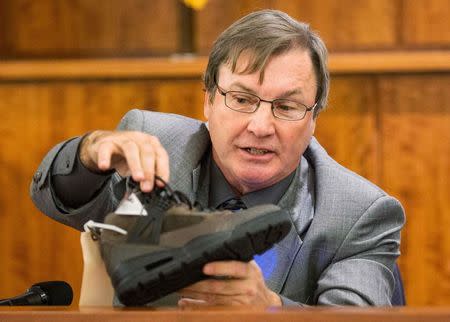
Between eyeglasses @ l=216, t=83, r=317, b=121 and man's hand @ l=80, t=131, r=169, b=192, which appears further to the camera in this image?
eyeglasses @ l=216, t=83, r=317, b=121

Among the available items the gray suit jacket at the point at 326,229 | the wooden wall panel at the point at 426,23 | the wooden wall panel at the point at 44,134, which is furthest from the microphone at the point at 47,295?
the wooden wall panel at the point at 426,23

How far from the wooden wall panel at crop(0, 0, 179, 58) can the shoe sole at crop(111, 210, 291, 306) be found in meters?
2.45

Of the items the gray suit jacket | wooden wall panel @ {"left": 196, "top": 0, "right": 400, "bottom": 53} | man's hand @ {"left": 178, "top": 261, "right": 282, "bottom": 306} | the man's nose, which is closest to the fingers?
man's hand @ {"left": 178, "top": 261, "right": 282, "bottom": 306}

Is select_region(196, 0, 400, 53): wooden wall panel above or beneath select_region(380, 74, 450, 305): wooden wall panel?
above

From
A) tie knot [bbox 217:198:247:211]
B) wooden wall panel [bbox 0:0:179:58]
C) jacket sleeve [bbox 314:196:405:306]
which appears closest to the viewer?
jacket sleeve [bbox 314:196:405:306]

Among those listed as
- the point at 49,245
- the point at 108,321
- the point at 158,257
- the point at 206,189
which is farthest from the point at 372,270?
the point at 49,245

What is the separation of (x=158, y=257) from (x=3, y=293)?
2.26m

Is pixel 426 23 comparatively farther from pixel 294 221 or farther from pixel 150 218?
pixel 150 218

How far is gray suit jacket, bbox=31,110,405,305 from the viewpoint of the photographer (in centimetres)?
174

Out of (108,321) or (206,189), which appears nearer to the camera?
(108,321)

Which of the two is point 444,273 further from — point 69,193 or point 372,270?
point 69,193

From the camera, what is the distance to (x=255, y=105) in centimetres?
187

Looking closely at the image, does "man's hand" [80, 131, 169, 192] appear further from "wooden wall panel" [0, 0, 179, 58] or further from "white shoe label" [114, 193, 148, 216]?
"wooden wall panel" [0, 0, 179, 58]

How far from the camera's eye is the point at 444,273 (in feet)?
10.8
